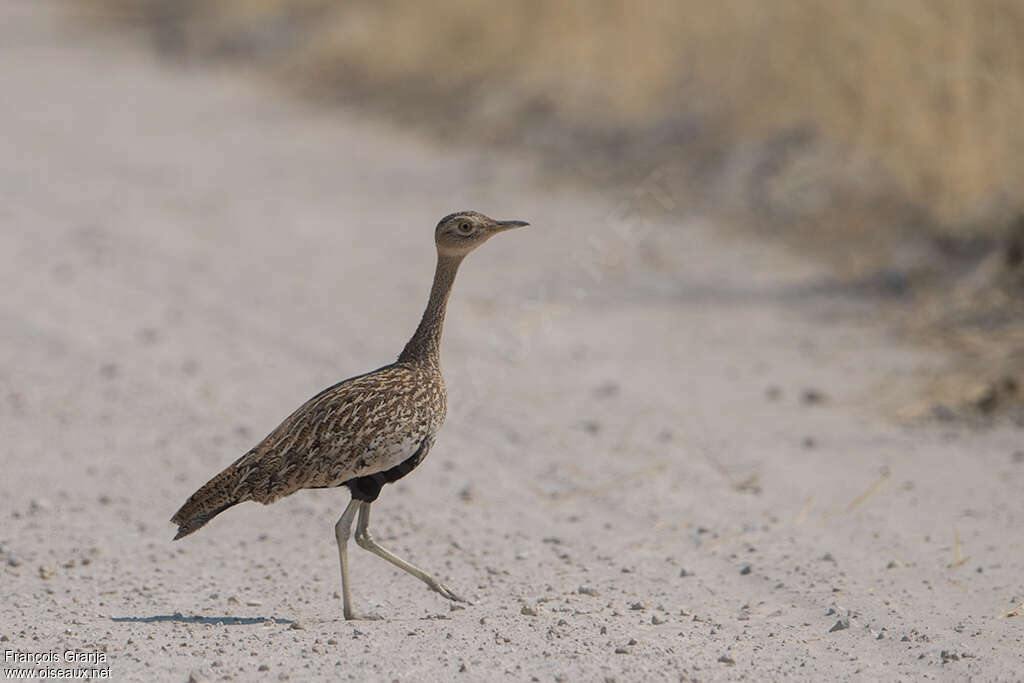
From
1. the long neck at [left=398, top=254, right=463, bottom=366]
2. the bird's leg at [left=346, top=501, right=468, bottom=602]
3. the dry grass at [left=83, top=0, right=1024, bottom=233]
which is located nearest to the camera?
the bird's leg at [left=346, top=501, right=468, bottom=602]

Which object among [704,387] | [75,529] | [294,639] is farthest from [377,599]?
[704,387]

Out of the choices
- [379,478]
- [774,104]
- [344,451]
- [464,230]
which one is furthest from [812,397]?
[774,104]

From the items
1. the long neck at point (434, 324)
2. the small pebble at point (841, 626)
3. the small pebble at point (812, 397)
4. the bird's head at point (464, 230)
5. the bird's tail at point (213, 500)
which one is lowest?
the small pebble at point (812, 397)

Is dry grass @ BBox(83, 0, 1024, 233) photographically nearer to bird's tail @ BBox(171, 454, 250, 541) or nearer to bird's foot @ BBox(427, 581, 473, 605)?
bird's foot @ BBox(427, 581, 473, 605)

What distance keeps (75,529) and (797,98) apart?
283 inches

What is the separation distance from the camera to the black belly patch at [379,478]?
4.43 meters

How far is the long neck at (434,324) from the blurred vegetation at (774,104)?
335 centimetres

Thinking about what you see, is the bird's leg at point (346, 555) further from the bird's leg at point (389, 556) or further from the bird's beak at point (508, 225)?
the bird's beak at point (508, 225)

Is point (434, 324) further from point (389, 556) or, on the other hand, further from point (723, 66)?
point (723, 66)

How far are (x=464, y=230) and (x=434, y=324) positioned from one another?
1.14ft

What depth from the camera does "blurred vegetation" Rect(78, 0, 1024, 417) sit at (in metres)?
8.51

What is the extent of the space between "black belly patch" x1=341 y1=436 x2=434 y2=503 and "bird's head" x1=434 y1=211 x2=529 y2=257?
0.77 metres

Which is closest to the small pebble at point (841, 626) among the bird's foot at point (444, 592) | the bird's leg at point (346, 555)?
the bird's foot at point (444, 592)

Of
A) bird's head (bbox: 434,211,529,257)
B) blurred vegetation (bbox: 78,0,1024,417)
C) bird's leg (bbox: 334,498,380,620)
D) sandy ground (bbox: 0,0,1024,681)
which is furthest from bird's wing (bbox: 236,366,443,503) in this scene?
blurred vegetation (bbox: 78,0,1024,417)
